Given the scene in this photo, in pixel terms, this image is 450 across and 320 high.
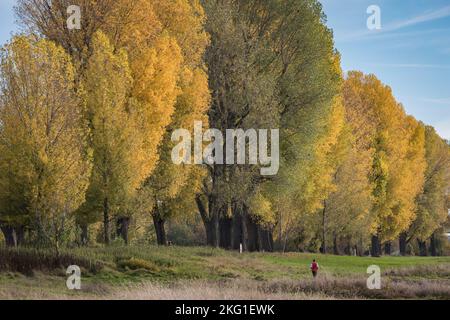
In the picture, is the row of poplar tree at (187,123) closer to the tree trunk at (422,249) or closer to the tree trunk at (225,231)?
the tree trunk at (225,231)

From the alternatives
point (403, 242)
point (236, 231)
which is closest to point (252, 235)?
point (236, 231)

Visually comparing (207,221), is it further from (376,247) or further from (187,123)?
(376,247)

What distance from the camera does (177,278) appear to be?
1064 inches

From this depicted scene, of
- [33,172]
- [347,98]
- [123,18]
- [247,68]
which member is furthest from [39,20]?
[347,98]

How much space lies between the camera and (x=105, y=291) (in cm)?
2130

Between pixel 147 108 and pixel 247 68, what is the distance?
388 inches

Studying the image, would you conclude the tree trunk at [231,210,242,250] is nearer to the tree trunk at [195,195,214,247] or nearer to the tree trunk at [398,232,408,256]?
the tree trunk at [195,195,214,247]

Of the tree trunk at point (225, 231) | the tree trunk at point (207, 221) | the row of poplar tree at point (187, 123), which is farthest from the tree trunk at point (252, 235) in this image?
the tree trunk at point (207, 221)

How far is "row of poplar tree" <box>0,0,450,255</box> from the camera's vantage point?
2644cm

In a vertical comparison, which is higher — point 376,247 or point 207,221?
point 207,221

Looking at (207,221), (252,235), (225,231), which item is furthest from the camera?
(252,235)

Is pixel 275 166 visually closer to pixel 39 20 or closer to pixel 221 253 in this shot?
pixel 221 253

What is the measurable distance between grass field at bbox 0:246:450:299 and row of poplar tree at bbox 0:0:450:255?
1913 millimetres

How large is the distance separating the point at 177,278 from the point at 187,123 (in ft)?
33.9
